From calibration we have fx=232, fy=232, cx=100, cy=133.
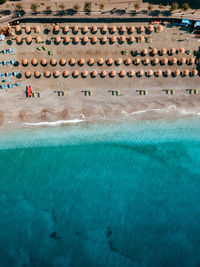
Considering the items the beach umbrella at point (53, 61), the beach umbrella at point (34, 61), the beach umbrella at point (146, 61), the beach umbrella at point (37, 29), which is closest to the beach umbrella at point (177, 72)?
the beach umbrella at point (146, 61)

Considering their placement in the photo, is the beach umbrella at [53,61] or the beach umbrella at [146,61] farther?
Result: the beach umbrella at [146,61]

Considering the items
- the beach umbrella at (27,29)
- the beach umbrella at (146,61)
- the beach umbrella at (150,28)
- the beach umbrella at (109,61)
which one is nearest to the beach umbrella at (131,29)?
the beach umbrella at (150,28)

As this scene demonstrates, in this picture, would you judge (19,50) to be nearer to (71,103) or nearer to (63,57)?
(63,57)

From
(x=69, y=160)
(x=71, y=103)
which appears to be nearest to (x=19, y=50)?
(x=71, y=103)

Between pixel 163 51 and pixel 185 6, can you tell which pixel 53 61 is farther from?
pixel 185 6

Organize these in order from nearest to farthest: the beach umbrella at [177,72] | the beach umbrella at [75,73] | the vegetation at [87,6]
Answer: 1. the vegetation at [87,6]
2. the beach umbrella at [75,73]
3. the beach umbrella at [177,72]

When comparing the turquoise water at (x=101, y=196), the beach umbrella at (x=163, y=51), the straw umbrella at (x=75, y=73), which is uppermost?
the beach umbrella at (x=163, y=51)

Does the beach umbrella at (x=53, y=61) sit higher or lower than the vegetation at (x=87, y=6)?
lower

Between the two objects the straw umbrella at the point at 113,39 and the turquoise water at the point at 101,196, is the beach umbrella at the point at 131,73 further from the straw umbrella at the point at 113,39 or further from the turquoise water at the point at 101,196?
the turquoise water at the point at 101,196

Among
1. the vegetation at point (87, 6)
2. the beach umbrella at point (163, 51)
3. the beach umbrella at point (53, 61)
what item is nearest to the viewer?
the vegetation at point (87, 6)
